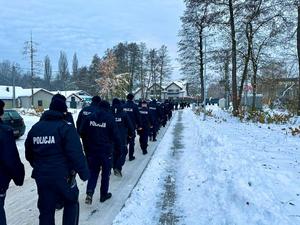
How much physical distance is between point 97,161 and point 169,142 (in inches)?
452

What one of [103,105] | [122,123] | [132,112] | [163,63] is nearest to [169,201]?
[103,105]

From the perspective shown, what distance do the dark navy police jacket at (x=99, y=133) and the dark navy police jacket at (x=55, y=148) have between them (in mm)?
2623

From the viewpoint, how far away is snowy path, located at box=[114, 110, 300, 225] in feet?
21.7

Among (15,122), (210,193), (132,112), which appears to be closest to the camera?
(210,193)

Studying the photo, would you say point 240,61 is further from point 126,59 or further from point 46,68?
point 46,68

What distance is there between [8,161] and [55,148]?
0.55m

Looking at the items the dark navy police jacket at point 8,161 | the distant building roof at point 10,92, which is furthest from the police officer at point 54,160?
the distant building roof at point 10,92

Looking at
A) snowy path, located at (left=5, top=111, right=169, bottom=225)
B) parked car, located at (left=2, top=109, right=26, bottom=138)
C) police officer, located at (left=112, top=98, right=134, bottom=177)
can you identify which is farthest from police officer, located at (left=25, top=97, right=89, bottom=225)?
parked car, located at (left=2, top=109, right=26, bottom=138)

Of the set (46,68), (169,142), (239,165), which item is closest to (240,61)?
(169,142)

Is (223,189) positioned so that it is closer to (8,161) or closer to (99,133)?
(99,133)

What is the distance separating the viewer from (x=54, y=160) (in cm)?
530

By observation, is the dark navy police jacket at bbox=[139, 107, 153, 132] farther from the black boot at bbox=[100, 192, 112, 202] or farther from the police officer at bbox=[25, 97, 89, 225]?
the police officer at bbox=[25, 97, 89, 225]

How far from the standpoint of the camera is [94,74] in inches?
4058

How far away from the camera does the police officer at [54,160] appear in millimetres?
5273
